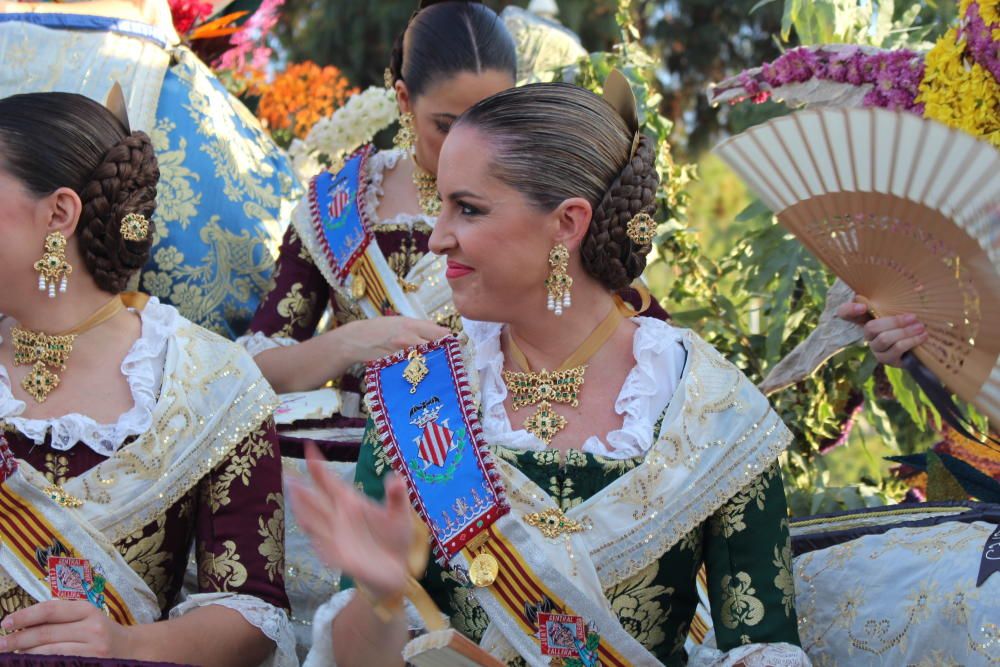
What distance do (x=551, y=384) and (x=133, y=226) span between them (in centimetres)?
77

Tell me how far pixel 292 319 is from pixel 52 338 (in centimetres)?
101

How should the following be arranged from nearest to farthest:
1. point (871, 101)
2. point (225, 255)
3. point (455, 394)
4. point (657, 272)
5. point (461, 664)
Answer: point (461, 664)
point (455, 394)
point (871, 101)
point (225, 255)
point (657, 272)

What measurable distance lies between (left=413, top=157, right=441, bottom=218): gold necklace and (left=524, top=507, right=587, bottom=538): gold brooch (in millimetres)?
1294

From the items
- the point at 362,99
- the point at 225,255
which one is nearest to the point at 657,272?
the point at 362,99

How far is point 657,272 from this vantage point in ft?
34.6

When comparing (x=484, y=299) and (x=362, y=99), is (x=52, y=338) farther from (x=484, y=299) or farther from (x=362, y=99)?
(x=362, y=99)

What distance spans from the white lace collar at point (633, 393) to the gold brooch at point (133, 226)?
1.98 feet

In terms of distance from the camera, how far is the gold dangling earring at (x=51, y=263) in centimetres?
256

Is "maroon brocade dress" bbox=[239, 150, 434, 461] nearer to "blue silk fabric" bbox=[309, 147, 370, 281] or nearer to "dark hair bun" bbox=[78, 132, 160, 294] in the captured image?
"blue silk fabric" bbox=[309, 147, 370, 281]

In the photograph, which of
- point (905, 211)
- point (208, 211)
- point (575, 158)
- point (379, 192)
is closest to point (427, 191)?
point (379, 192)

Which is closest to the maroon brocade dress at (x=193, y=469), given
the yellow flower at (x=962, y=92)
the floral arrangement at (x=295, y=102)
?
the yellow flower at (x=962, y=92)

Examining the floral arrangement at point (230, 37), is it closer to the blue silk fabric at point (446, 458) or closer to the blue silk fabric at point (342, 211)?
the blue silk fabric at point (342, 211)

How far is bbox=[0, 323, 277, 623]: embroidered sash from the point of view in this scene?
2.50 meters

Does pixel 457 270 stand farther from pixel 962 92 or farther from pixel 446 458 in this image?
pixel 962 92
